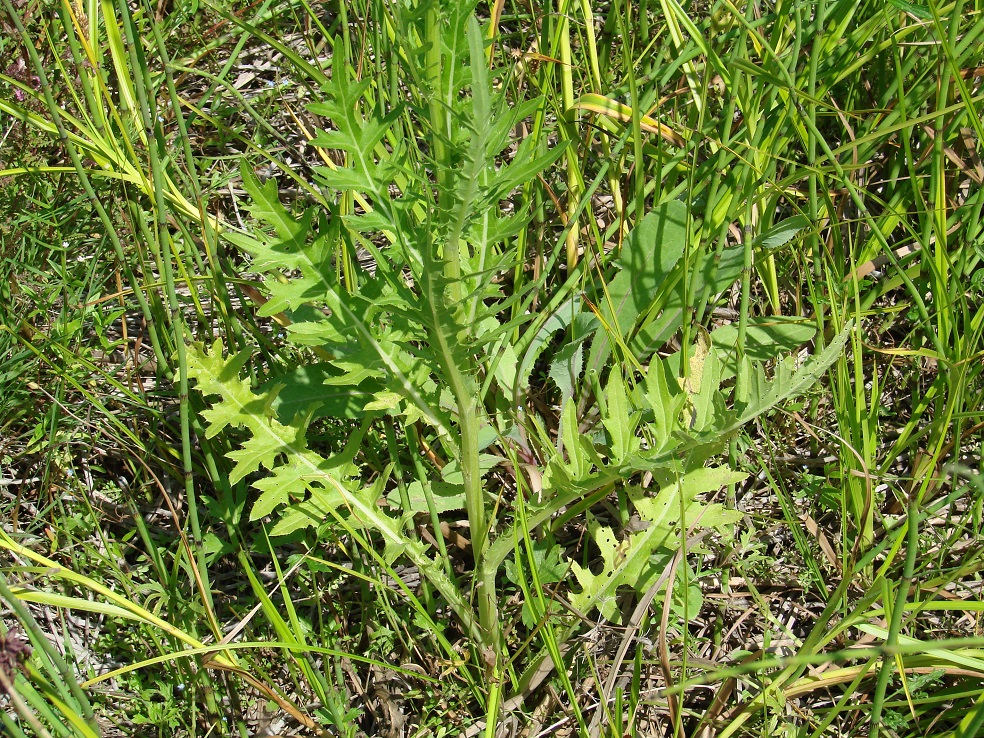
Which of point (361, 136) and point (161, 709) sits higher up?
point (361, 136)

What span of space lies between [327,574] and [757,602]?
99 centimetres

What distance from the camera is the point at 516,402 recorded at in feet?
6.32

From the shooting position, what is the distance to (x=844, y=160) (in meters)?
2.15

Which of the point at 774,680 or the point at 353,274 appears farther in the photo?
the point at 353,274

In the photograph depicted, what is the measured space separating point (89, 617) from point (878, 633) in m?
1.70

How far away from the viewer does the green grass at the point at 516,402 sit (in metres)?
1.50

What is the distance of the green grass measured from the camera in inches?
58.9

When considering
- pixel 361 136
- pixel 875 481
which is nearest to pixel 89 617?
pixel 361 136

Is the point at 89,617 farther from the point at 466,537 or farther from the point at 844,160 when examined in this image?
the point at 844,160

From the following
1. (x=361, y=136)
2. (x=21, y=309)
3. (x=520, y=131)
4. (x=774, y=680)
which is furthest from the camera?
(x=520, y=131)

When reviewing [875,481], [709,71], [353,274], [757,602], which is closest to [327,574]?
[353,274]

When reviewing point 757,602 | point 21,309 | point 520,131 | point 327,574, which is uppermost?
point 520,131

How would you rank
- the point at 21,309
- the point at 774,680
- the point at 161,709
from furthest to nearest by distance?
the point at 21,309 → the point at 161,709 → the point at 774,680

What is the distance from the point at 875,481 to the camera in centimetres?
192
